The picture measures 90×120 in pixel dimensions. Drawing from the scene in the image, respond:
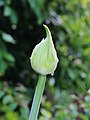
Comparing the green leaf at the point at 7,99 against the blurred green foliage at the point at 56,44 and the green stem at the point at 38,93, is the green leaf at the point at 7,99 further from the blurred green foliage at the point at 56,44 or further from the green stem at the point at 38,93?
the green stem at the point at 38,93

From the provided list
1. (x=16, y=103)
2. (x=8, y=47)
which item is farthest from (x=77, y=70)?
(x=16, y=103)

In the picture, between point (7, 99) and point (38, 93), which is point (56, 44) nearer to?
point (7, 99)

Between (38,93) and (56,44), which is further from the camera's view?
(56,44)

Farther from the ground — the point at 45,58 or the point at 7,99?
the point at 7,99

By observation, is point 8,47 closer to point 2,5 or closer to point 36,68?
point 2,5

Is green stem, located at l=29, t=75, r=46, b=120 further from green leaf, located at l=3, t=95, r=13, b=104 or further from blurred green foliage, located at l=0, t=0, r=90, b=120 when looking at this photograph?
blurred green foliage, located at l=0, t=0, r=90, b=120

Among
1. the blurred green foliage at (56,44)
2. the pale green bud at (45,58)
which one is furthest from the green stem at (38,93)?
the blurred green foliage at (56,44)

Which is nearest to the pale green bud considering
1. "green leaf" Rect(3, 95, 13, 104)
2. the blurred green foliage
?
"green leaf" Rect(3, 95, 13, 104)

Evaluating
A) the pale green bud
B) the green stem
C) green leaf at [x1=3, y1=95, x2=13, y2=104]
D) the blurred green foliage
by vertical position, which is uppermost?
the blurred green foliage

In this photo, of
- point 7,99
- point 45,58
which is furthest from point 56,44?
point 45,58
